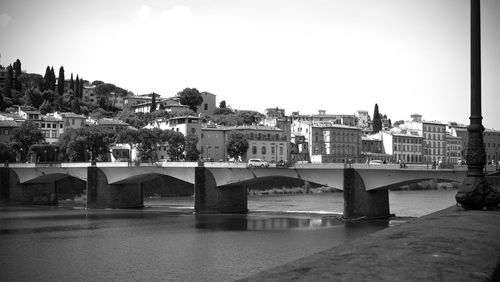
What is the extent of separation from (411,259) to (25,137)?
10792 centimetres

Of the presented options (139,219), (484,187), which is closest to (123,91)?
(139,219)

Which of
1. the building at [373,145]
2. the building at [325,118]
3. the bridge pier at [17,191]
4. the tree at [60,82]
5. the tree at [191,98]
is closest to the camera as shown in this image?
the bridge pier at [17,191]

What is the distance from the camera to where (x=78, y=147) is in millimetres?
98625

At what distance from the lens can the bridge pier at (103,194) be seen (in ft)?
230

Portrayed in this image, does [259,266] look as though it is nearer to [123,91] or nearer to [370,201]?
[370,201]

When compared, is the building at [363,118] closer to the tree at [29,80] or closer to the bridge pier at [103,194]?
the tree at [29,80]

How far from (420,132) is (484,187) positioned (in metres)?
131

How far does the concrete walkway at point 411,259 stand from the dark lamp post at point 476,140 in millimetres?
4408

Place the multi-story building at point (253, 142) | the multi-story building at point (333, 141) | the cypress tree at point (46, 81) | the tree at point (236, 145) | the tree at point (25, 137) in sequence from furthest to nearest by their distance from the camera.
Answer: the cypress tree at point (46, 81) < the multi-story building at point (333, 141) < the multi-story building at point (253, 142) < the tree at point (236, 145) < the tree at point (25, 137)

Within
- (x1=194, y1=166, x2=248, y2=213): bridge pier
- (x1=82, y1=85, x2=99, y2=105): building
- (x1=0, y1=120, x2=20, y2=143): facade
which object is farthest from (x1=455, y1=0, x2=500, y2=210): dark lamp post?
(x1=82, y1=85, x2=99, y2=105): building

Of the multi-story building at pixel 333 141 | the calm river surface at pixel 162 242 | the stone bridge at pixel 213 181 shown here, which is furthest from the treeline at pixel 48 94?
the calm river surface at pixel 162 242

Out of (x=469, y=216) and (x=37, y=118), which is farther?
(x=37, y=118)

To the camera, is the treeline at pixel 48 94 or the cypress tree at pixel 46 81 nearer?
the treeline at pixel 48 94

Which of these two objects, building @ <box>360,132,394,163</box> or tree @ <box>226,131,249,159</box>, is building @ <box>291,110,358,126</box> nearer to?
building @ <box>360,132,394,163</box>
